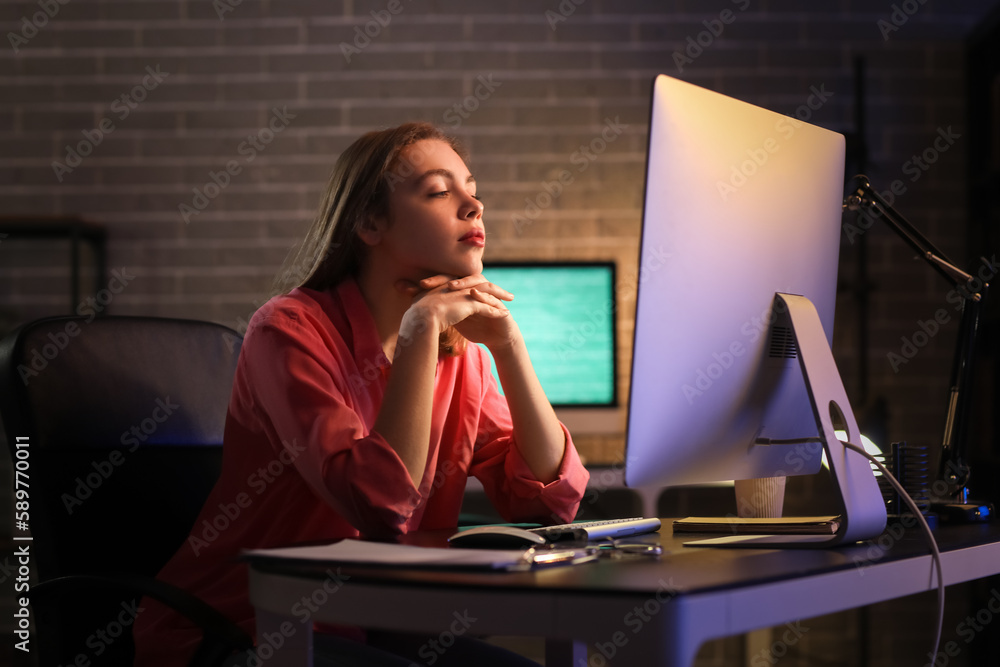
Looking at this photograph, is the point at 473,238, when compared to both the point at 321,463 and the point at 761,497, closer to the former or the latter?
the point at 321,463

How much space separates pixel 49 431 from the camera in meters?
1.25

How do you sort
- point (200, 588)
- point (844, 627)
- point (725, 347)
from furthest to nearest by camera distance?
point (844, 627), point (200, 588), point (725, 347)

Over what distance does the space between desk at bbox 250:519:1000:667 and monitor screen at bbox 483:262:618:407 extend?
1.78 m

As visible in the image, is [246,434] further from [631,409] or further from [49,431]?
[631,409]

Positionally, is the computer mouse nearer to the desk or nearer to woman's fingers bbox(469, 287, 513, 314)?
the desk

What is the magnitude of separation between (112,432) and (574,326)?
1571 millimetres

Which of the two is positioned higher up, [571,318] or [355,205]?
[355,205]

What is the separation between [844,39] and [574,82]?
35.8 inches

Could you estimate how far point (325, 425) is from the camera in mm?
1009

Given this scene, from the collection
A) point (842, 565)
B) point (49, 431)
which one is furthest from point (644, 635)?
point (49, 431)

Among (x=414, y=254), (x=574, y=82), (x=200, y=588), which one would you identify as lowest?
(x=200, y=588)

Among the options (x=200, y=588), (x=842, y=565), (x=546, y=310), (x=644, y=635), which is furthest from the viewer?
(x=546, y=310)

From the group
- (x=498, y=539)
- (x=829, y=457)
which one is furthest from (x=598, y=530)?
(x=829, y=457)

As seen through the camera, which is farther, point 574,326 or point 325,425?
point 574,326
